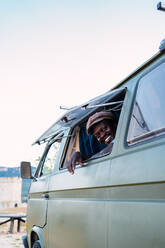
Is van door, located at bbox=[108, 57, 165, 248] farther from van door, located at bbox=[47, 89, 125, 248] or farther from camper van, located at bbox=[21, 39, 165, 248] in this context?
van door, located at bbox=[47, 89, 125, 248]

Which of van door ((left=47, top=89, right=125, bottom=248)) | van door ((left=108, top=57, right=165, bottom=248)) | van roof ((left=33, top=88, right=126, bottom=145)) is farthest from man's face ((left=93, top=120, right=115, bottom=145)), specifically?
van door ((left=108, top=57, right=165, bottom=248))

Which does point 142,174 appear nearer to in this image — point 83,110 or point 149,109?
point 149,109

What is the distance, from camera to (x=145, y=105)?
1.76m

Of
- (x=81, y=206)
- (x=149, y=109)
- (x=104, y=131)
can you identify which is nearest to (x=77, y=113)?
(x=104, y=131)

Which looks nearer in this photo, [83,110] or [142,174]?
[142,174]

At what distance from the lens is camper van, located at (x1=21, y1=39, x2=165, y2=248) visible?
1.36 meters

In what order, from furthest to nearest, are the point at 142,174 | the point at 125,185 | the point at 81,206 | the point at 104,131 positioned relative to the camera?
1. the point at 104,131
2. the point at 81,206
3. the point at 125,185
4. the point at 142,174

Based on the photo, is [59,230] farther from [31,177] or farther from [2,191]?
[2,191]

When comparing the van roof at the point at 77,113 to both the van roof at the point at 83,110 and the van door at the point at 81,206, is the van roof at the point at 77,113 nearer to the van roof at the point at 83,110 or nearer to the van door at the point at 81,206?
the van roof at the point at 83,110

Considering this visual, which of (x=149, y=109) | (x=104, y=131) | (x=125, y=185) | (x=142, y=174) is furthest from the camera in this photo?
(x=104, y=131)

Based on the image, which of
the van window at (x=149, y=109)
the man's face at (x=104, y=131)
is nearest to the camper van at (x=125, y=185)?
the van window at (x=149, y=109)

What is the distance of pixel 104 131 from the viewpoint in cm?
282

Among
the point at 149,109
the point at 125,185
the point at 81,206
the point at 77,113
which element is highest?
the point at 77,113

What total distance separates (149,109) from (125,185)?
0.49m
